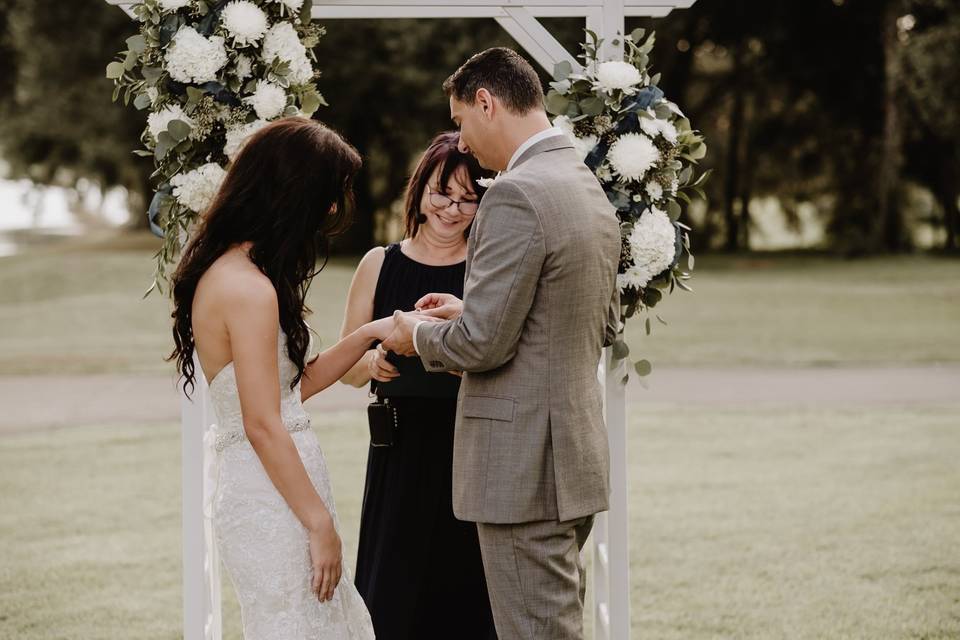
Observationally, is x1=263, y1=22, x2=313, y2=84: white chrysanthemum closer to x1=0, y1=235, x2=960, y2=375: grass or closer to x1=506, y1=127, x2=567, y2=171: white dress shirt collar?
x1=506, y1=127, x2=567, y2=171: white dress shirt collar

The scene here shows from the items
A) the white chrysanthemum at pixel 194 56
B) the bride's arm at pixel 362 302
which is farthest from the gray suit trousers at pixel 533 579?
the white chrysanthemum at pixel 194 56

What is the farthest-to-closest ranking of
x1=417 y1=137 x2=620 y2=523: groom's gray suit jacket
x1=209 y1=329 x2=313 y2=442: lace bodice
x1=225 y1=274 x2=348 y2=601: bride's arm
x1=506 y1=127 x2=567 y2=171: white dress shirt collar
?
x1=506 y1=127 x2=567 y2=171: white dress shirt collar < x1=209 y1=329 x2=313 y2=442: lace bodice < x1=417 y1=137 x2=620 y2=523: groom's gray suit jacket < x1=225 y1=274 x2=348 y2=601: bride's arm

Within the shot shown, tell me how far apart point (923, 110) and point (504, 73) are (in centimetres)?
2594

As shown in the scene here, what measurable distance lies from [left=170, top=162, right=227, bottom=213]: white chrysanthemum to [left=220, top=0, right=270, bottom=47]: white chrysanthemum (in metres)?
0.47

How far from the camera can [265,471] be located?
3.21m

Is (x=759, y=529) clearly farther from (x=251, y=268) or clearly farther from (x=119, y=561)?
(x=251, y=268)

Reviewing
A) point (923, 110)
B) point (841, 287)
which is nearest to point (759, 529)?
point (841, 287)

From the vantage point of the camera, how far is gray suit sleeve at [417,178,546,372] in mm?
3074

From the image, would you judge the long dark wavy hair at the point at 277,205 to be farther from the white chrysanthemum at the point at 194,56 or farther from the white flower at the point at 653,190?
the white flower at the point at 653,190

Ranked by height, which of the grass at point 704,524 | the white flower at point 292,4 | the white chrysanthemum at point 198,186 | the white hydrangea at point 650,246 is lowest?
the grass at point 704,524

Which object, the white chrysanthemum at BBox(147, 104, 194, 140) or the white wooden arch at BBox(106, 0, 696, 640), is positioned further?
the white wooden arch at BBox(106, 0, 696, 640)

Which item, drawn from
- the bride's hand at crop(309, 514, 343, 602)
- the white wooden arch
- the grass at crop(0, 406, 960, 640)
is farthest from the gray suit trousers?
the grass at crop(0, 406, 960, 640)

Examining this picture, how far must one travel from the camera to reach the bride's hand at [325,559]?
10.4 ft

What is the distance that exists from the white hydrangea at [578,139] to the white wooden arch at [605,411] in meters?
0.25
